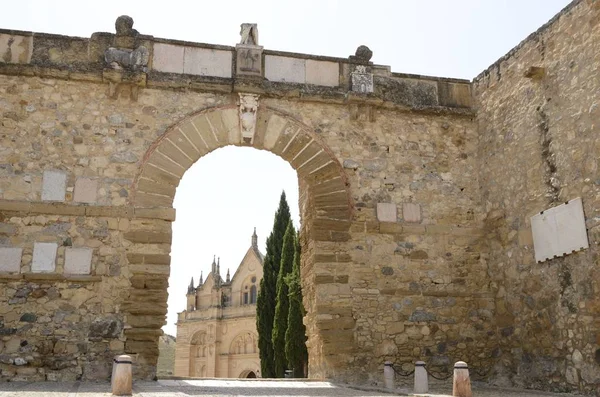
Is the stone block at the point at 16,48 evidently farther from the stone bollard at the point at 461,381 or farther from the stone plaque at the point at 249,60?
the stone bollard at the point at 461,381

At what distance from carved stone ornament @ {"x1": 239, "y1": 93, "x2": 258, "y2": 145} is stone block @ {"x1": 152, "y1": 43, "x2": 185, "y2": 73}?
3.52ft

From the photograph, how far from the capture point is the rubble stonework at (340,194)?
7777 mm

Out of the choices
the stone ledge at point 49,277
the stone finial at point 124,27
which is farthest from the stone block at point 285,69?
the stone ledge at point 49,277

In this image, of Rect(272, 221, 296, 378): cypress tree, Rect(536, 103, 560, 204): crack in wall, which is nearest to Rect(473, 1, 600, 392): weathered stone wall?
Rect(536, 103, 560, 204): crack in wall

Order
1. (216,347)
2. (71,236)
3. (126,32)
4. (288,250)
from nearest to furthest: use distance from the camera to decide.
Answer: (71,236)
(126,32)
(288,250)
(216,347)

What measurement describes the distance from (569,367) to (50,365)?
648cm

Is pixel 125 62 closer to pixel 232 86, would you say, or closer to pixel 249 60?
pixel 232 86

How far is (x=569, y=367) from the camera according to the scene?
7.48 m

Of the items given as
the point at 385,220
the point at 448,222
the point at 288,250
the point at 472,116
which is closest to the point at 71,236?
the point at 385,220

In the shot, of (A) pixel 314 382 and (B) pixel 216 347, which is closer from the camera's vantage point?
(A) pixel 314 382

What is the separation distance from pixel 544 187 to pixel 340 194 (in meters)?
2.87

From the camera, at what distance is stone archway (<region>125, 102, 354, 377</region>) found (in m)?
8.13

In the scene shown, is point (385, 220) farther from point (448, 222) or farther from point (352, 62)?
point (352, 62)

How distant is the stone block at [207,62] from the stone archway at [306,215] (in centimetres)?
62
